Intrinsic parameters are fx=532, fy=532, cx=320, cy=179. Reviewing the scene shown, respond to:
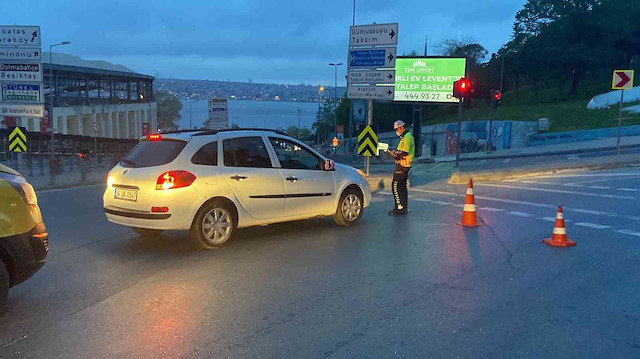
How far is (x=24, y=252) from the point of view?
4773mm

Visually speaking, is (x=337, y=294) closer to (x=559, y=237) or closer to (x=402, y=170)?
(x=559, y=237)

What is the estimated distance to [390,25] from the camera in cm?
1424

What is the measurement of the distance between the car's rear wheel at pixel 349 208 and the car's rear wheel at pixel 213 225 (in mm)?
2157

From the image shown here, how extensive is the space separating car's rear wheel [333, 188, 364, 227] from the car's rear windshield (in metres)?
3.00

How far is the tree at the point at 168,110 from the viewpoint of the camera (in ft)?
370

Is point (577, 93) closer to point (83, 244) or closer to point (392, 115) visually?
point (392, 115)

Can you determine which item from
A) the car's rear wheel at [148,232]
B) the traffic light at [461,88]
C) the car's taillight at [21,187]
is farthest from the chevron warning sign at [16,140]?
the car's taillight at [21,187]

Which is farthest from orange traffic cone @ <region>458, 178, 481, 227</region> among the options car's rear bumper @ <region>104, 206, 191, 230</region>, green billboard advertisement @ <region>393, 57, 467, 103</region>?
green billboard advertisement @ <region>393, 57, 467, 103</region>

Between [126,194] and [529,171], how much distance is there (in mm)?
14335

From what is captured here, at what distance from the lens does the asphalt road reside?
166 inches

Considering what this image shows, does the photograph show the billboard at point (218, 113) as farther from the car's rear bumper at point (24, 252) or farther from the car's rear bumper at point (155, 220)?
the car's rear bumper at point (24, 252)

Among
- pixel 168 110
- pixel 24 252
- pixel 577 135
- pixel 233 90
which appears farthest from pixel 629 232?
pixel 168 110

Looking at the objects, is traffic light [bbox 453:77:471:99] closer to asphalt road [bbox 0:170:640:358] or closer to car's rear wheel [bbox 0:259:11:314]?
asphalt road [bbox 0:170:640:358]

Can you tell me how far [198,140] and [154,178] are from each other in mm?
827
